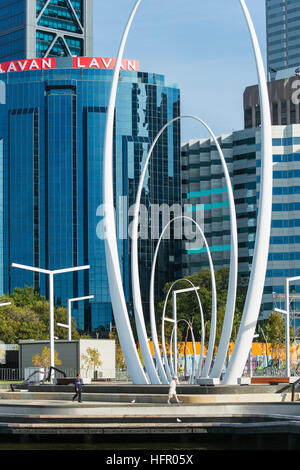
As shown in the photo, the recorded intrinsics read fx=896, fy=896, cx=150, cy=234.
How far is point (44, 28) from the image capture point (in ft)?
619

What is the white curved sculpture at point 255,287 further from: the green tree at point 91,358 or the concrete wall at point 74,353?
the green tree at point 91,358

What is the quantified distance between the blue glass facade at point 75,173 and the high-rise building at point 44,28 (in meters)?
36.5

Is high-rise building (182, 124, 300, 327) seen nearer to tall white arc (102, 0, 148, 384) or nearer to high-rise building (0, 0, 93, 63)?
high-rise building (0, 0, 93, 63)

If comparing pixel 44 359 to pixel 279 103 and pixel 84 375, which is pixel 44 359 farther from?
pixel 279 103

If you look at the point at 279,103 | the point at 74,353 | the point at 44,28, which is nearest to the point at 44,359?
the point at 74,353

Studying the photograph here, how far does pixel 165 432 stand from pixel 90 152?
122 metres

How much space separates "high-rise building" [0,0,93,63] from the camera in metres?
186

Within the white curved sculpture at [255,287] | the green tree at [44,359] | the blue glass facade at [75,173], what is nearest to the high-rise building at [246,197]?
the blue glass facade at [75,173]

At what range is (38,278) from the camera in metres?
145

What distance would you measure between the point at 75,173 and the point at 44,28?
54.7 m

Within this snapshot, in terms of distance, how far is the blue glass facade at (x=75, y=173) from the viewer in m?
144

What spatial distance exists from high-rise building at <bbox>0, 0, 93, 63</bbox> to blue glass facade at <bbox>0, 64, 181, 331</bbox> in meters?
36.5
